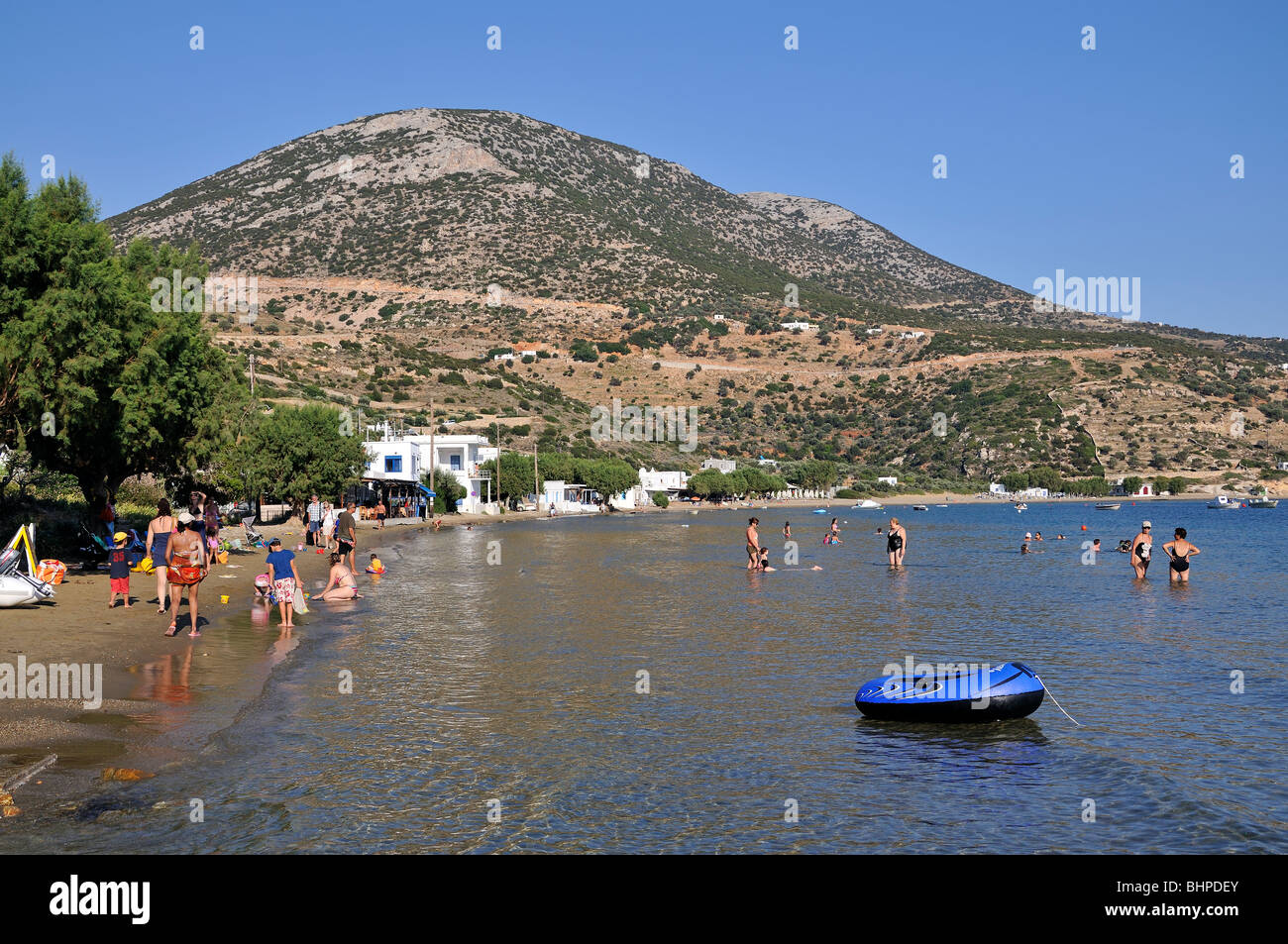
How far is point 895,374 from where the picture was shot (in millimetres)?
155875

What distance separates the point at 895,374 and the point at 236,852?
503 feet

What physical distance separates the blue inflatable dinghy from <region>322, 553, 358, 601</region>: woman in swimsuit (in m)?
17.6

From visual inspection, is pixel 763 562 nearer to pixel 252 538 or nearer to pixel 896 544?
pixel 896 544

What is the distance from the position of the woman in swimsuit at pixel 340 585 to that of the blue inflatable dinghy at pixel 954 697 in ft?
57.6

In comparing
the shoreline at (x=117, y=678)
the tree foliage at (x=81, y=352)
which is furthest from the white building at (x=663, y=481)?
the shoreline at (x=117, y=678)

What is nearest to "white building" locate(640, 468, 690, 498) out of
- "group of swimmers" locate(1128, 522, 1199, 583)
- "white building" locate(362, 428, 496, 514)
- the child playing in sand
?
"white building" locate(362, 428, 496, 514)

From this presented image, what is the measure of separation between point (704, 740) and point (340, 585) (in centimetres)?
1779

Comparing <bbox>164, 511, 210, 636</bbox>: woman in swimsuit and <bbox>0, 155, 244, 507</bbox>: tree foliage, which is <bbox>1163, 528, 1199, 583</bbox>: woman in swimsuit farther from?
<bbox>0, 155, 244, 507</bbox>: tree foliage

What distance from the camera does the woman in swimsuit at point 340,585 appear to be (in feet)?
92.9

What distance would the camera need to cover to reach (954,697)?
1425 centimetres

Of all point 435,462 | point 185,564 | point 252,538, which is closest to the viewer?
point 185,564

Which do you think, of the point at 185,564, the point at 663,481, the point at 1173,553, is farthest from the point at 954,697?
the point at 663,481

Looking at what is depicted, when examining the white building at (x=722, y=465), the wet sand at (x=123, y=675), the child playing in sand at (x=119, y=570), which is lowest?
the wet sand at (x=123, y=675)

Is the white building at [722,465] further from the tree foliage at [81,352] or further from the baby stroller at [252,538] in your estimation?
the tree foliage at [81,352]
